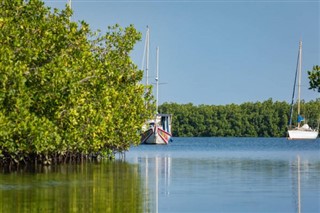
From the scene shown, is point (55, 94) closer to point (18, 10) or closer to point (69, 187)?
point (18, 10)

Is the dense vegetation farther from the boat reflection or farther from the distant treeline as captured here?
the distant treeline

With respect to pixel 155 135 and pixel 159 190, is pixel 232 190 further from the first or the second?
pixel 155 135

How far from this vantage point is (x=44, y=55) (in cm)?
3169

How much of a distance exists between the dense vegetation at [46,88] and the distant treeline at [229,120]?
11132 centimetres

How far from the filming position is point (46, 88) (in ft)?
103

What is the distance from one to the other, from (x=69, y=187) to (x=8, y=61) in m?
4.91

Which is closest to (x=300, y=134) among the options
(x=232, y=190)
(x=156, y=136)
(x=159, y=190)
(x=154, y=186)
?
(x=156, y=136)

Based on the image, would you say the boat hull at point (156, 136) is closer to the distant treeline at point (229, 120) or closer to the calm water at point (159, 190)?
the calm water at point (159, 190)

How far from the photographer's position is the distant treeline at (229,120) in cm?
15075

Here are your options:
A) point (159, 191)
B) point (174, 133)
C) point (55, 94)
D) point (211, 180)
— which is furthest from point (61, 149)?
point (174, 133)

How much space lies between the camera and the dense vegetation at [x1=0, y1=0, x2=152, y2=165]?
98.2 ft

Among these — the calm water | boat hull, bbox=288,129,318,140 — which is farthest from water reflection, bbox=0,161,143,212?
boat hull, bbox=288,129,318,140

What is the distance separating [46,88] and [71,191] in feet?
22.9

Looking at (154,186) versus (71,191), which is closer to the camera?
(71,191)
